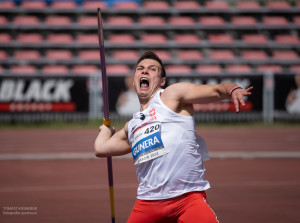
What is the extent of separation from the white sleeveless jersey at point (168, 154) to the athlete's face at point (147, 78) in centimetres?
18

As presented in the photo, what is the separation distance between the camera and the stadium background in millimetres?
7375

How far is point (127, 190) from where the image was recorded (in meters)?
7.79

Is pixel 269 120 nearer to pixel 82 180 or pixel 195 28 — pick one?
pixel 195 28

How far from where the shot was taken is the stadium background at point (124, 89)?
7.38 meters

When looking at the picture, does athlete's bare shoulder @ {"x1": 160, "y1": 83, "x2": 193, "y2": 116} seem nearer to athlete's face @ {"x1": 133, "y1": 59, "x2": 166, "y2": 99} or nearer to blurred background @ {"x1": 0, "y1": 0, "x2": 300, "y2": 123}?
athlete's face @ {"x1": 133, "y1": 59, "x2": 166, "y2": 99}

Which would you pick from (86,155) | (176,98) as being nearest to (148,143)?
(176,98)

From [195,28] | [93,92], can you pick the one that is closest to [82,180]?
[93,92]

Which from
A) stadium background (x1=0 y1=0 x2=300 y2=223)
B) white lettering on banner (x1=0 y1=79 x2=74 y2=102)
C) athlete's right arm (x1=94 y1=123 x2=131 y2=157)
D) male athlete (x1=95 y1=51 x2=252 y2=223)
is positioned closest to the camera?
male athlete (x1=95 y1=51 x2=252 y2=223)

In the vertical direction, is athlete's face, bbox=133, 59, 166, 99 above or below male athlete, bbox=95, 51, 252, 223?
above

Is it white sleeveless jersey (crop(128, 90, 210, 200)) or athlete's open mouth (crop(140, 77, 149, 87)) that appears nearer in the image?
white sleeveless jersey (crop(128, 90, 210, 200))

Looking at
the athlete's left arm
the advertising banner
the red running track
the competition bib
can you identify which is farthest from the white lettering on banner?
the athlete's left arm

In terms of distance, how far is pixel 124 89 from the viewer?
18906 millimetres

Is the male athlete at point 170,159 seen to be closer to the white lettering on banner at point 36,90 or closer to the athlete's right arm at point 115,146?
the athlete's right arm at point 115,146

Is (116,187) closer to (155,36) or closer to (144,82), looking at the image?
(144,82)
